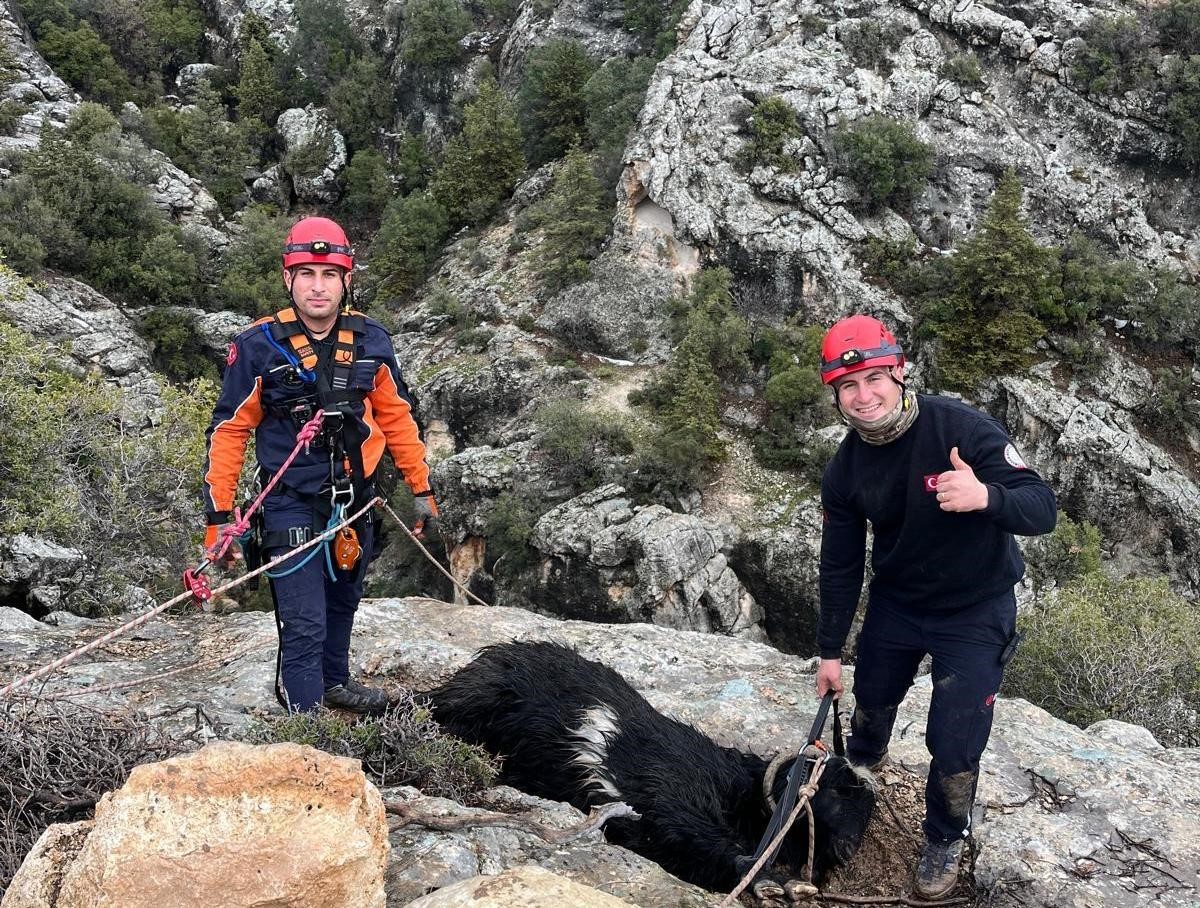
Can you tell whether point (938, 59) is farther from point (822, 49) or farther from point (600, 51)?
point (600, 51)

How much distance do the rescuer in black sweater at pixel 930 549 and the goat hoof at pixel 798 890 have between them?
2.13 ft

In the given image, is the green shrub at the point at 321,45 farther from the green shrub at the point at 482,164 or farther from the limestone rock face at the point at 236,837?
the limestone rock face at the point at 236,837

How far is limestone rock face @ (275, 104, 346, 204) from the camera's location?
34156mm

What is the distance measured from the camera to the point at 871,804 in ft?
9.98

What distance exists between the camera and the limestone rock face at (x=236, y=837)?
1591 millimetres

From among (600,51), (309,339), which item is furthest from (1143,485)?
(600,51)

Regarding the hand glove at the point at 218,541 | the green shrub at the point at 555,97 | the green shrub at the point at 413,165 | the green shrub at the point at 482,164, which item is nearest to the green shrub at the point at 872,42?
the green shrub at the point at 555,97

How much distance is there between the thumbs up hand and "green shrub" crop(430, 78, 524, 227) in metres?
29.4

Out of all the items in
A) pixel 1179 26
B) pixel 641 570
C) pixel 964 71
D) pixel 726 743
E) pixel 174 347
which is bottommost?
pixel 641 570

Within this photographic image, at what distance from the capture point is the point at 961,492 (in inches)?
96.0

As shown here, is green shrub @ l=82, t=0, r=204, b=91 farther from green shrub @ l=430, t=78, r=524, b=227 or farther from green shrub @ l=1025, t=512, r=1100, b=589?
green shrub @ l=1025, t=512, r=1100, b=589

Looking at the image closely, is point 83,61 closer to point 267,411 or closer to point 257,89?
point 257,89

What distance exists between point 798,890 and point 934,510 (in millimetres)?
1361

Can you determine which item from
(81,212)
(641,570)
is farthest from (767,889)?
(81,212)
